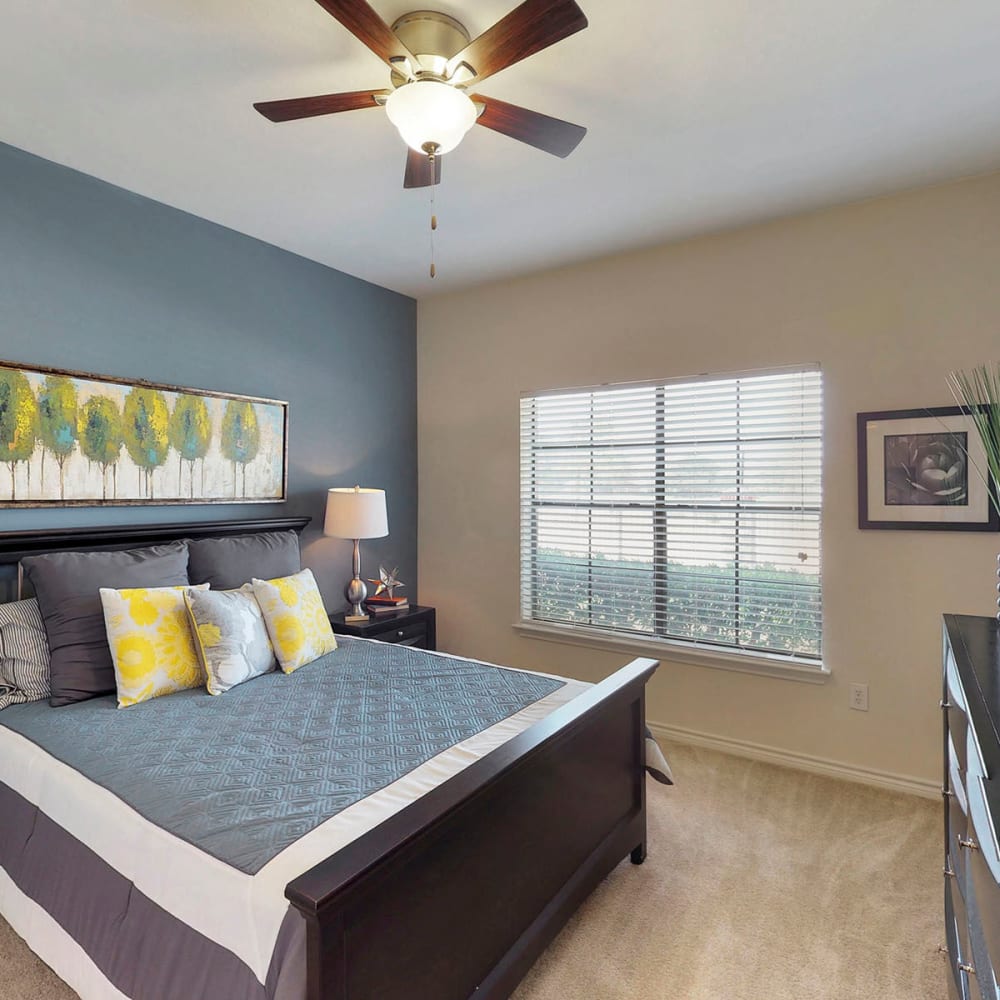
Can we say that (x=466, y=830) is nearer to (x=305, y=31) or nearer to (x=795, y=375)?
(x=305, y=31)

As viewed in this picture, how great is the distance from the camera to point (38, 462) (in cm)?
254

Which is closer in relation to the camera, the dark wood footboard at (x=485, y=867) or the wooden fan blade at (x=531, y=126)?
the dark wood footboard at (x=485, y=867)

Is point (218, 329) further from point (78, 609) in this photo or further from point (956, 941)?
point (956, 941)

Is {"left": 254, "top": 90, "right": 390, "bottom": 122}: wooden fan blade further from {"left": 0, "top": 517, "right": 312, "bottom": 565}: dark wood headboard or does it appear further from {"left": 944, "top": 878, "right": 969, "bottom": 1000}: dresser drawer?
{"left": 944, "top": 878, "right": 969, "bottom": 1000}: dresser drawer

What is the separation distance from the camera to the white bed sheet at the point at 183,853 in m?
1.22

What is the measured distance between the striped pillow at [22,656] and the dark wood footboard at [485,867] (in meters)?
1.68

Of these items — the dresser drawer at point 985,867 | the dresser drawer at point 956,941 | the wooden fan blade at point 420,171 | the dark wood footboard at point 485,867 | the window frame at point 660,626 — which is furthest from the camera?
the window frame at point 660,626

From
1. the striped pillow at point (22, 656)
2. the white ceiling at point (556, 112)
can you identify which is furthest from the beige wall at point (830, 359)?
the striped pillow at point (22, 656)

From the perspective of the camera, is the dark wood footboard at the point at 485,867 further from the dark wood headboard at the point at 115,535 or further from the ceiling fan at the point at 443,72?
the dark wood headboard at the point at 115,535

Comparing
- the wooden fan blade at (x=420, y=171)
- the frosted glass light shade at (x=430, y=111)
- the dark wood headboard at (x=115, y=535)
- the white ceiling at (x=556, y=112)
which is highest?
the white ceiling at (x=556, y=112)

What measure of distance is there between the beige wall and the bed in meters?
1.30

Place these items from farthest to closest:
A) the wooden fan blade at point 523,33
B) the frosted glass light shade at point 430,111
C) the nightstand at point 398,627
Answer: the nightstand at point 398,627 < the frosted glass light shade at point 430,111 < the wooden fan blade at point 523,33

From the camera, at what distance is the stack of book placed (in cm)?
372

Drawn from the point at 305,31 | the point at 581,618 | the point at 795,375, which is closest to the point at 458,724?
the point at 581,618
